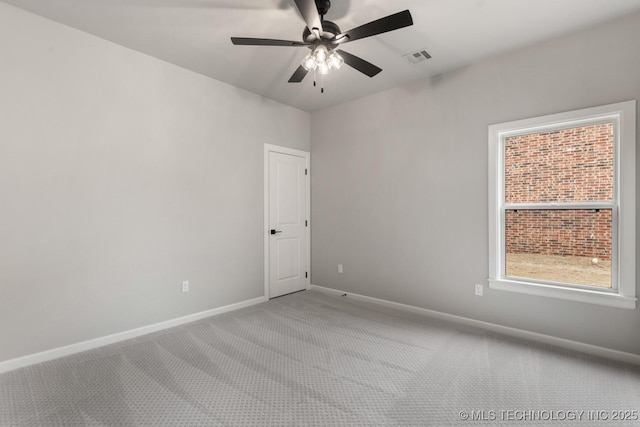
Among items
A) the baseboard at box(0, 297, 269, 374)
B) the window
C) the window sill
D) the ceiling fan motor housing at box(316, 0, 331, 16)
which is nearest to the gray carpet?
the baseboard at box(0, 297, 269, 374)

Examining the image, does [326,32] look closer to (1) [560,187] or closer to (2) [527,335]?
(1) [560,187]

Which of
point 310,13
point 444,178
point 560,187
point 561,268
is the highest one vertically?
point 310,13

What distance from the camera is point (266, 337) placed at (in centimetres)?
302

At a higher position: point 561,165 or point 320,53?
point 320,53

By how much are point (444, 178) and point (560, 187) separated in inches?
41.7

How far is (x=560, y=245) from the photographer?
115 inches

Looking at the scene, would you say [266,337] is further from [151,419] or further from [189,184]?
[189,184]

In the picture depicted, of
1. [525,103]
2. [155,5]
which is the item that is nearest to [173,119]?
[155,5]

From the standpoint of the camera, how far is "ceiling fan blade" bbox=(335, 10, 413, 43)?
72.7 inches

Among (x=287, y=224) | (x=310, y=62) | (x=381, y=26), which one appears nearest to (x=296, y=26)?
(x=310, y=62)

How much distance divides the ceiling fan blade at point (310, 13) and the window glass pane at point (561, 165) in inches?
91.5

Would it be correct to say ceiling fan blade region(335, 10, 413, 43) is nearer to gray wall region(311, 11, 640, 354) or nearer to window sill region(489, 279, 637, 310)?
gray wall region(311, 11, 640, 354)

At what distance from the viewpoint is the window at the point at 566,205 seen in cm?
253

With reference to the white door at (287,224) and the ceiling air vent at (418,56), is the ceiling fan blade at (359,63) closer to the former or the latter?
the ceiling air vent at (418,56)
